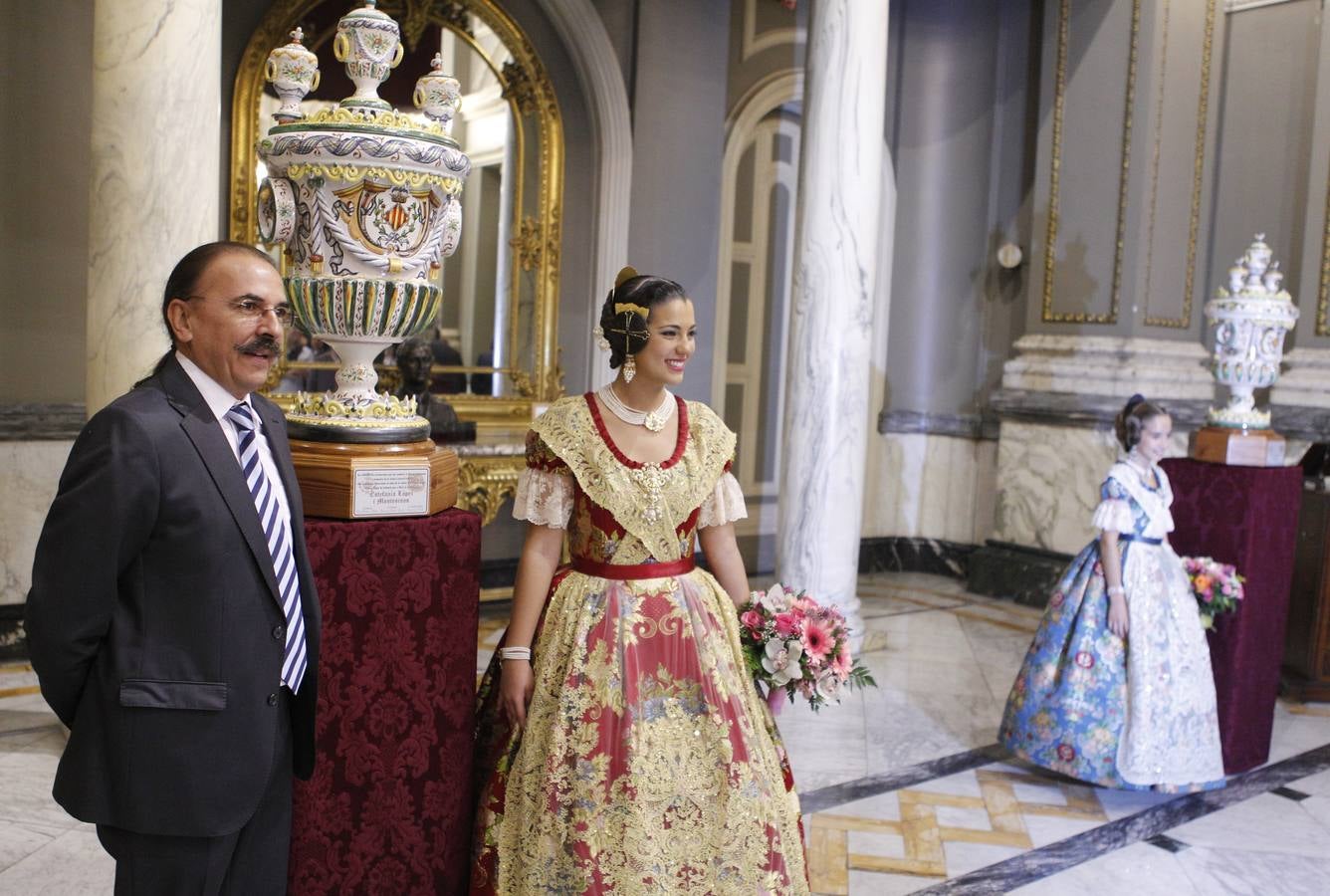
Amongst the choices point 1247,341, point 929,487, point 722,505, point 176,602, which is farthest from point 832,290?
point 176,602

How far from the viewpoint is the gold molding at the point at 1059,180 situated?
25.0 feet

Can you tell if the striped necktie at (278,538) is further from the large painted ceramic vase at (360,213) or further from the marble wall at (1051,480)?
the marble wall at (1051,480)

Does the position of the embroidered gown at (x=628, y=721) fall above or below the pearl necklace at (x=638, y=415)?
below

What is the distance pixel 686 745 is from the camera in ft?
9.18

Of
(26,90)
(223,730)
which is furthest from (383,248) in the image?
(26,90)

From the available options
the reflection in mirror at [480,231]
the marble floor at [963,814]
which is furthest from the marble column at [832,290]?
the reflection in mirror at [480,231]

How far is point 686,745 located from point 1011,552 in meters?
5.70

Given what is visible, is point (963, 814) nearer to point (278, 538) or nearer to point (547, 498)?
point (547, 498)

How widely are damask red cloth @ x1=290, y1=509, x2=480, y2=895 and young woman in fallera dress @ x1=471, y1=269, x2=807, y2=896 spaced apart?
0.17m

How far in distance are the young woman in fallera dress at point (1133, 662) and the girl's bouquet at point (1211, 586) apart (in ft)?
0.24

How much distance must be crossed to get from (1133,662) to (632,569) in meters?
2.49

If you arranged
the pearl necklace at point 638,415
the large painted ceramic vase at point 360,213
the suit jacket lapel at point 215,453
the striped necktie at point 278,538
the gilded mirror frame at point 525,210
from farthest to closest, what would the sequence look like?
1. the gilded mirror frame at point 525,210
2. the pearl necklace at point 638,415
3. the large painted ceramic vase at point 360,213
4. the striped necktie at point 278,538
5. the suit jacket lapel at point 215,453

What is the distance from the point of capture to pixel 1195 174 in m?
7.75

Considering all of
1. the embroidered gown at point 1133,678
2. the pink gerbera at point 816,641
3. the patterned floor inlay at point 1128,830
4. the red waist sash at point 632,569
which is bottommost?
the patterned floor inlay at point 1128,830
